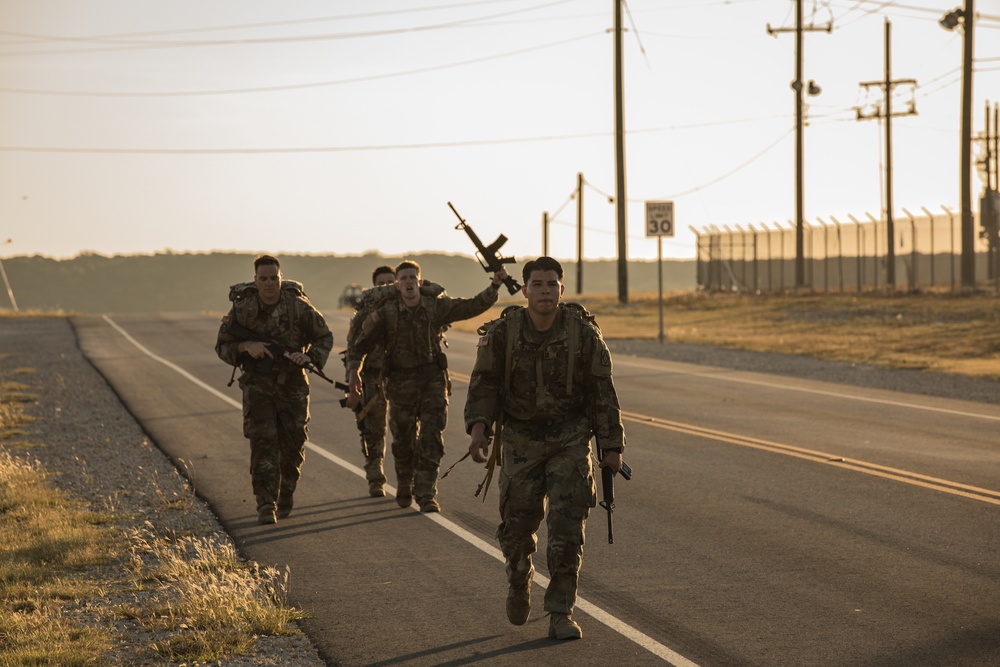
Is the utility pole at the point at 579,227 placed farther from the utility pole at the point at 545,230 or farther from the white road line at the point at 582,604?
the white road line at the point at 582,604

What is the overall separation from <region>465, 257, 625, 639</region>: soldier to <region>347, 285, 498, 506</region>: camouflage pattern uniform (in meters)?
3.49

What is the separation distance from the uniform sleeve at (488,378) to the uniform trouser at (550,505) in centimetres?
20

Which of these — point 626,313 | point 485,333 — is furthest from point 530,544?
point 626,313

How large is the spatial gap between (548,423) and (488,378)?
42 cm

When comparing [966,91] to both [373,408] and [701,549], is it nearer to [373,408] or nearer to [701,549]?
[373,408]

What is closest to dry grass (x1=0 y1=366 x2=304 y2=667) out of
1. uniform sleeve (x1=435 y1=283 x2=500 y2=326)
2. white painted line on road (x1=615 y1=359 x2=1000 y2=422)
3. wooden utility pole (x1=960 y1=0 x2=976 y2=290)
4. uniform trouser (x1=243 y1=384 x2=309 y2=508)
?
uniform trouser (x1=243 y1=384 x2=309 y2=508)

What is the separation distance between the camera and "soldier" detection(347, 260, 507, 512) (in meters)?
10.7

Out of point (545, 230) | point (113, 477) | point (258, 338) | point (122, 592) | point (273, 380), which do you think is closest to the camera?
point (122, 592)

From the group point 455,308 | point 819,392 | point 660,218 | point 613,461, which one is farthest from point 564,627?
point 660,218

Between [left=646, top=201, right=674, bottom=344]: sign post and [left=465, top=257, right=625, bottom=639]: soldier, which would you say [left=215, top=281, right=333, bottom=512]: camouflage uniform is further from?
[left=646, top=201, right=674, bottom=344]: sign post

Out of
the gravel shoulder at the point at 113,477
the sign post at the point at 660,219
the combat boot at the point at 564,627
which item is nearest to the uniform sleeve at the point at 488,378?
the combat boot at the point at 564,627

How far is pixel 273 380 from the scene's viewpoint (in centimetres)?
1049

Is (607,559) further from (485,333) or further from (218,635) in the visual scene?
(218,635)

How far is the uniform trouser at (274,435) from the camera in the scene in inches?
412
